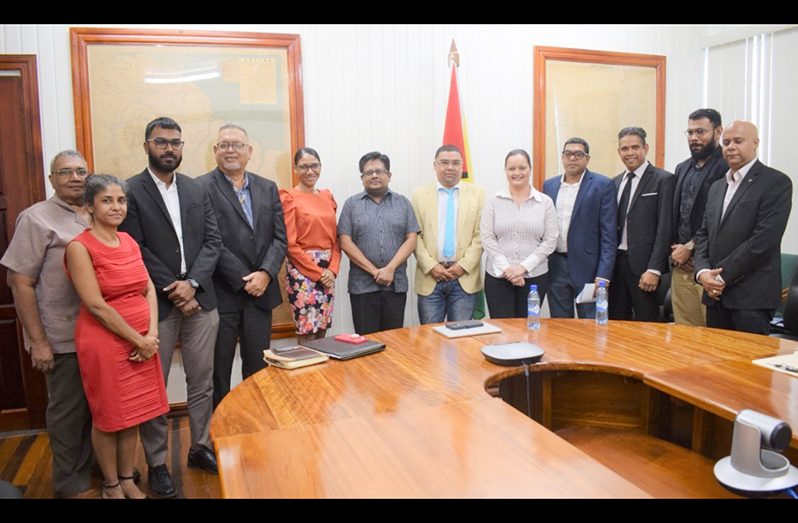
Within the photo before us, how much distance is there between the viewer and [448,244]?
3.64 metres

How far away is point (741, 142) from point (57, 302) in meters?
3.23

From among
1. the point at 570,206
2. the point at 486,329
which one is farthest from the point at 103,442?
the point at 570,206

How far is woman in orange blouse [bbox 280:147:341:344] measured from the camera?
10.8 ft

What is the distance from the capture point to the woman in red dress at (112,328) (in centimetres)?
224

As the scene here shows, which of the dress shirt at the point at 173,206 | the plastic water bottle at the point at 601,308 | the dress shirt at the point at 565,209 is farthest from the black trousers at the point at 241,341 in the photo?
the dress shirt at the point at 565,209

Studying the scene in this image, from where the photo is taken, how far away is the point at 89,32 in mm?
3357

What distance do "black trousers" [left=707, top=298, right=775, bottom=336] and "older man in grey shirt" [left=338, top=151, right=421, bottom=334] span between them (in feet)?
5.52

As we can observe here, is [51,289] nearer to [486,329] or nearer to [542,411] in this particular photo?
[486,329]

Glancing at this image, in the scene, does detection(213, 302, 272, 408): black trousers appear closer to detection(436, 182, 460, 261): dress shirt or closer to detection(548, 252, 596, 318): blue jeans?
detection(436, 182, 460, 261): dress shirt

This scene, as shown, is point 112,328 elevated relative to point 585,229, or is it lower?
lower

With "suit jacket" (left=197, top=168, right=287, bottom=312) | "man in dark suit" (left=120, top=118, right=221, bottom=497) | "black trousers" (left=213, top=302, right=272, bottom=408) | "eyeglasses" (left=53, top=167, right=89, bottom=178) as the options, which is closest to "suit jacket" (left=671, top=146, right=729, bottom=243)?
"suit jacket" (left=197, top=168, right=287, bottom=312)

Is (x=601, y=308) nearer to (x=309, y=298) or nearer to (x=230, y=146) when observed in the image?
(x=309, y=298)

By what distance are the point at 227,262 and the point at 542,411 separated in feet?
5.42

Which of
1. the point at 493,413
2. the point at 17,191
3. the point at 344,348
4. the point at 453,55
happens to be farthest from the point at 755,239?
the point at 17,191
